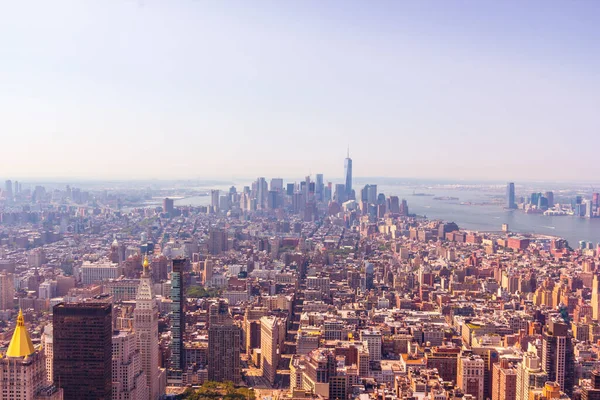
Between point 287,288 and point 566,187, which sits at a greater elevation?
point 566,187

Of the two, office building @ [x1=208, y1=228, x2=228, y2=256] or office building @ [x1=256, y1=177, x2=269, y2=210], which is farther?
office building @ [x1=256, y1=177, x2=269, y2=210]

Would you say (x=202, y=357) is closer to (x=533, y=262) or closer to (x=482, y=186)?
(x=533, y=262)

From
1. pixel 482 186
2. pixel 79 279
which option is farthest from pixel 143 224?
pixel 482 186

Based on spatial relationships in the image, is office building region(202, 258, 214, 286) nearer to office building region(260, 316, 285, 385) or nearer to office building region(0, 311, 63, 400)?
office building region(260, 316, 285, 385)

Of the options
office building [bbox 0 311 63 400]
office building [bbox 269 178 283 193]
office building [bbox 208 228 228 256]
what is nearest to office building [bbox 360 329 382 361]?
office building [bbox 0 311 63 400]

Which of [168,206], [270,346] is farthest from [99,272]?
[168,206]

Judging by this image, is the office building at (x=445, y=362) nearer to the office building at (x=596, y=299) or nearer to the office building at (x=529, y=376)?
the office building at (x=529, y=376)
